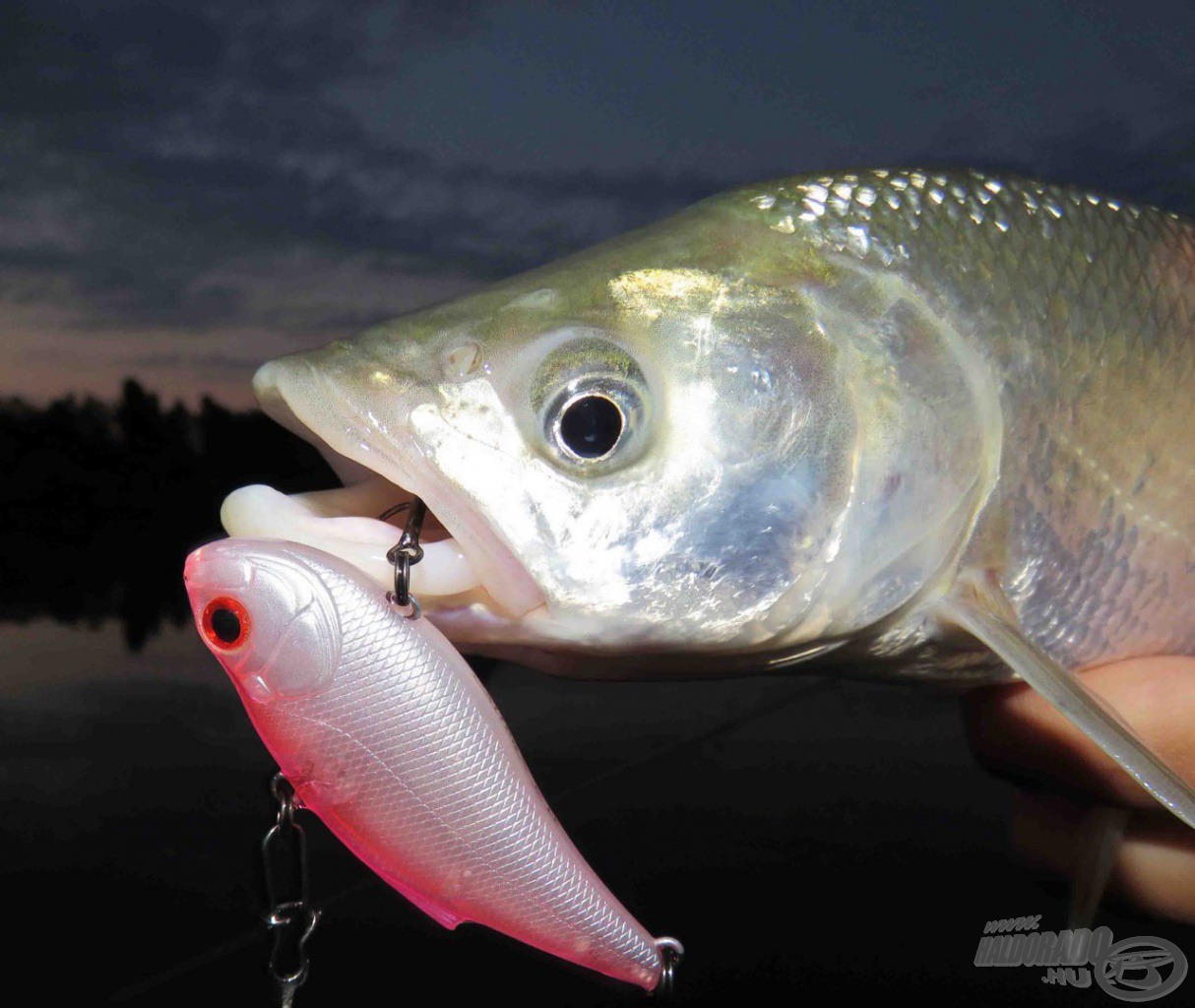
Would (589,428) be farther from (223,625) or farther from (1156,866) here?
(1156,866)

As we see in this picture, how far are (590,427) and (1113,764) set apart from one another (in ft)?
4.18

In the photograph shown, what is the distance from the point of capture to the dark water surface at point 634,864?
6.38 meters

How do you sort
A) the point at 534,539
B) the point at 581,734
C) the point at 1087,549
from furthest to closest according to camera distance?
the point at 581,734, the point at 1087,549, the point at 534,539

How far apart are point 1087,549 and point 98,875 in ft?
28.9

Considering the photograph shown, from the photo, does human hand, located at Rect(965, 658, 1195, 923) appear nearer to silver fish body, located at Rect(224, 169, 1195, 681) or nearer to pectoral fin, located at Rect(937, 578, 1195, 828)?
silver fish body, located at Rect(224, 169, 1195, 681)

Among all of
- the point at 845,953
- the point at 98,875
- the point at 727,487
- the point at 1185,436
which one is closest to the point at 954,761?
the point at 845,953

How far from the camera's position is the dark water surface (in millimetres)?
6383

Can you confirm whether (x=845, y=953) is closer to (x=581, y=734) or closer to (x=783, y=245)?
(x=581, y=734)

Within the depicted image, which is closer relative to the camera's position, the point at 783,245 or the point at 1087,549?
the point at 783,245

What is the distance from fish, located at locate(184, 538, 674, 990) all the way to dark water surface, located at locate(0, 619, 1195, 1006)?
60.4 inches

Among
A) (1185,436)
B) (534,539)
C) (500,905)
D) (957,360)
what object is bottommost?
(500,905)

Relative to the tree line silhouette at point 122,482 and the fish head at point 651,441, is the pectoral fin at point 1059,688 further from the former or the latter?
the tree line silhouette at point 122,482

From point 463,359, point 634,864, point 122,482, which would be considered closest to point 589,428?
point 463,359

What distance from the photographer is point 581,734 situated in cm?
1105
